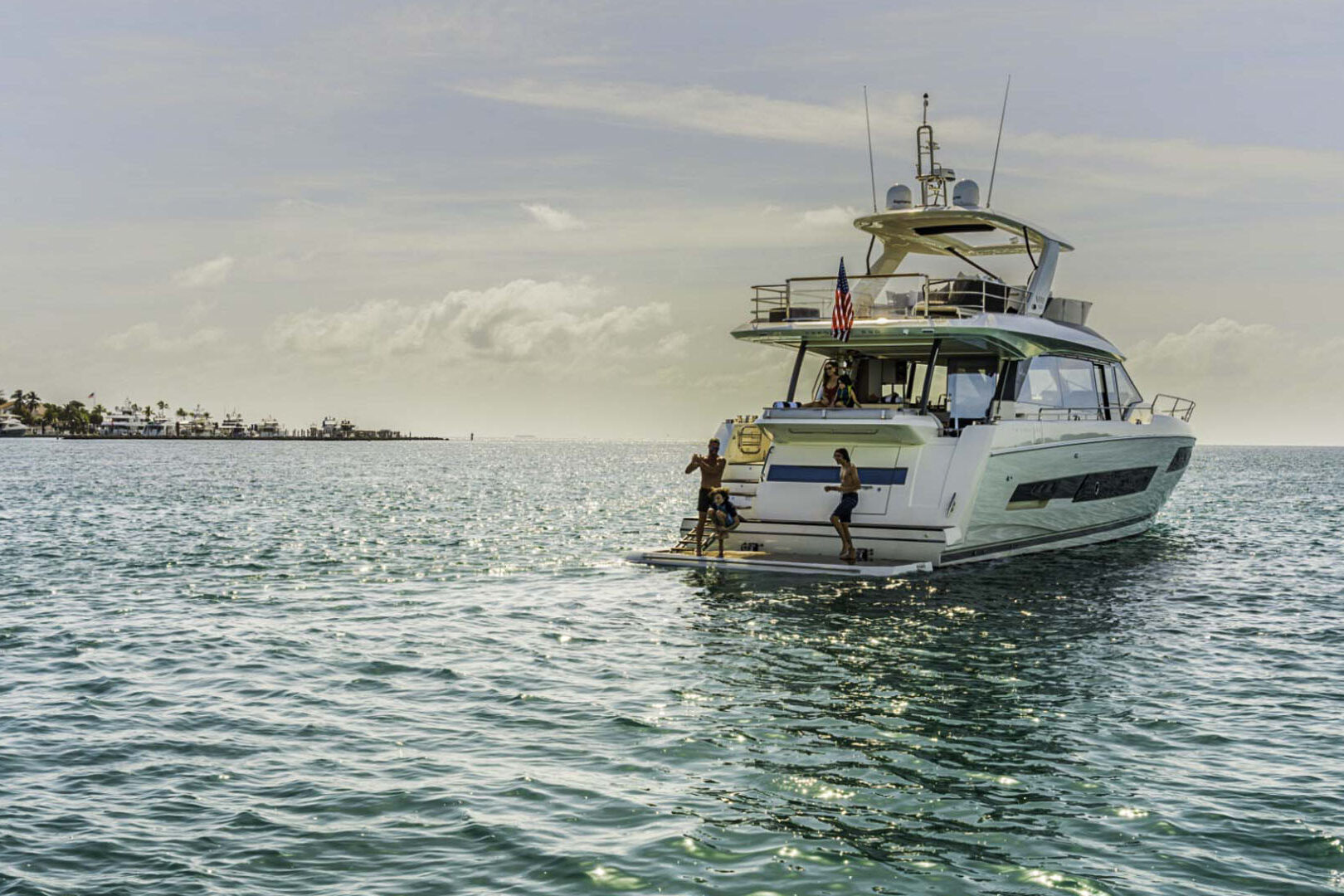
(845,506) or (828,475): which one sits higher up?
(828,475)

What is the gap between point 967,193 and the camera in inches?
970

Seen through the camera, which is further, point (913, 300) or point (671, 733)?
point (913, 300)

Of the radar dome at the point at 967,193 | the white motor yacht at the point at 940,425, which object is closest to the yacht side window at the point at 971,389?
the white motor yacht at the point at 940,425

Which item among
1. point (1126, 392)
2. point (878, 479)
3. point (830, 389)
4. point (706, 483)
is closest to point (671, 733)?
point (878, 479)

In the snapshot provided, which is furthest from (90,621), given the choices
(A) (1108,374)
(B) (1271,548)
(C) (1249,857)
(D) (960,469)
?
(B) (1271,548)

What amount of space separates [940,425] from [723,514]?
428 cm

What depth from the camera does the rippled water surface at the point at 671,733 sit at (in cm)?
745

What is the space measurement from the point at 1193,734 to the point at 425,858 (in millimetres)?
7002

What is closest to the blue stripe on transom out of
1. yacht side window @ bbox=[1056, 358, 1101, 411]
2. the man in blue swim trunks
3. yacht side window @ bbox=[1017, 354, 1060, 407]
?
the man in blue swim trunks

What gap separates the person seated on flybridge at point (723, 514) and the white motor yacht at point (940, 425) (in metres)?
0.17

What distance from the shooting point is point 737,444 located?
78.9 ft

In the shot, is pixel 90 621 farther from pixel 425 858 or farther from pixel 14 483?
pixel 14 483

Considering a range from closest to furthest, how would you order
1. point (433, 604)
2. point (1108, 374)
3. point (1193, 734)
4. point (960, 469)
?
point (1193, 734) → point (433, 604) → point (960, 469) → point (1108, 374)

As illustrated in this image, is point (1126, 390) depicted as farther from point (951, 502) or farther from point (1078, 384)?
point (951, 502)
